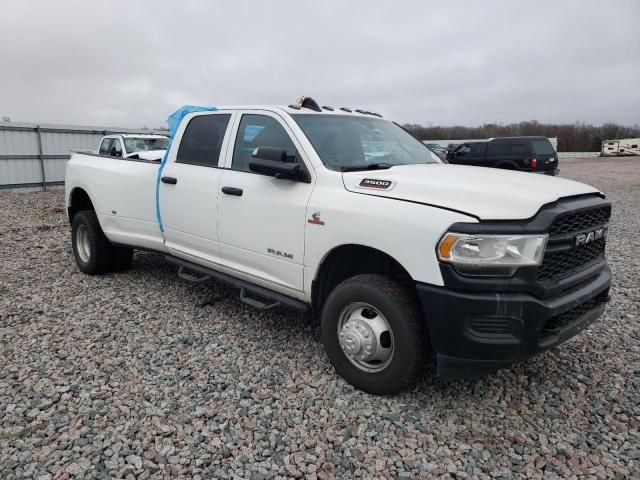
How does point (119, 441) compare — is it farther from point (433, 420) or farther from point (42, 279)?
point (42, 279)

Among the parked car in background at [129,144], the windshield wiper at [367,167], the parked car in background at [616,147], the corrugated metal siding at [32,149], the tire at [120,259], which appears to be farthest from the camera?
the parked car in background at [616,147]

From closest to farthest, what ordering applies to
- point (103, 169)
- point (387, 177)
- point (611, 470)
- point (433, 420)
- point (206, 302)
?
point (611, 470) < point (433, 420) < point (387, 177) < point (206, 302) < point (103, 169)

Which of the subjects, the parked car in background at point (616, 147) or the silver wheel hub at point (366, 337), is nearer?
the silver wheel hub at point (366, 337)

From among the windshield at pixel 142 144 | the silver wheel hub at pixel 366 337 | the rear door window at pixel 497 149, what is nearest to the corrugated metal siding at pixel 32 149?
the windshield at pixel 142 144

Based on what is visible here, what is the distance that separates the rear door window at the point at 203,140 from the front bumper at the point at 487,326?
2.40 meters

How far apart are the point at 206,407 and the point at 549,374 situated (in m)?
2.44

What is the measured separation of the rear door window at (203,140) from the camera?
168 inches

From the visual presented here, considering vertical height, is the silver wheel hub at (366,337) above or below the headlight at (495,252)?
below

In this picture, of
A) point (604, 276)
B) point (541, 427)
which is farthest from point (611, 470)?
point (604, 276)

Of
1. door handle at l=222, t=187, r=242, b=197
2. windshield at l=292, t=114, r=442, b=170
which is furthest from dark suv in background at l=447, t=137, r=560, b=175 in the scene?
door handle at l=222, t=187, r=242, b=197

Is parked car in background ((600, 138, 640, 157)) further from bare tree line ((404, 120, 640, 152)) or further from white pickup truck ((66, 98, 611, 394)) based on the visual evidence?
white pickup truck ((66, 98, 611, 394))

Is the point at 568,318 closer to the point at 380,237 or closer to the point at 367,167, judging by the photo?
the point at 380,237

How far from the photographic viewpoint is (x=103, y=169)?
211 inches

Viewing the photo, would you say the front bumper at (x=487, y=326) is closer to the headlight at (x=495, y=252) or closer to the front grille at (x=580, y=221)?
the headlight at (x=495, y=252)
